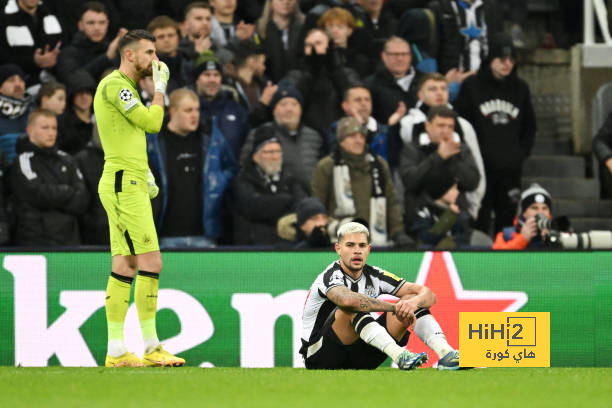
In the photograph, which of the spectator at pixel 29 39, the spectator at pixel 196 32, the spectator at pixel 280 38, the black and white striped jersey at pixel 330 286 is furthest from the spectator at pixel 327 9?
the black and white striped jersey at pixel 330 286

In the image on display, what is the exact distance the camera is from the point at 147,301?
841 cm

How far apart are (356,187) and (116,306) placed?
3796 mm

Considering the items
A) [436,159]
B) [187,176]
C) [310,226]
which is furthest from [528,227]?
[187,176]

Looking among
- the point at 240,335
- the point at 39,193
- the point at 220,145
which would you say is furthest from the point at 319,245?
the point at 39,193

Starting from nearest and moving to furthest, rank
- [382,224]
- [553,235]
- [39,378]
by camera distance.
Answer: [39,378]
[553,235]
[382,224]

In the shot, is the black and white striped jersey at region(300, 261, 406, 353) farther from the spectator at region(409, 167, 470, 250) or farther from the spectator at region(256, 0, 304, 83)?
the spectator at region(256, 0, 304, 83)

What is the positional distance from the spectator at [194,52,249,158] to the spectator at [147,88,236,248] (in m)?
0.28

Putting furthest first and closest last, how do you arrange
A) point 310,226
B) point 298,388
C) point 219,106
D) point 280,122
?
point 219,106
point 280,122
point 310,226
point 298,388

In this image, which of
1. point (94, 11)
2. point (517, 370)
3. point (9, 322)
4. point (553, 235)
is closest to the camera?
point (517, 370)

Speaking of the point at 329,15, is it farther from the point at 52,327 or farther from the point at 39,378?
the point at 39,378

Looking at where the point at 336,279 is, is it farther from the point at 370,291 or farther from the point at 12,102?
the point at 12,102

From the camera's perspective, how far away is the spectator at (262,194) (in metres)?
11.6

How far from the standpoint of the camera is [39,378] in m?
7.79

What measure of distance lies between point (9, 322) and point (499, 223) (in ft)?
18.1
